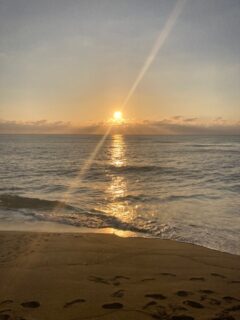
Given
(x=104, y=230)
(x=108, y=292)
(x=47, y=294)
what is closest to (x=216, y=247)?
(x=104, y=230)

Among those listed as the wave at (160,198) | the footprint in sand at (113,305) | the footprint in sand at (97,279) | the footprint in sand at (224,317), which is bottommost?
the wave at (160,198)

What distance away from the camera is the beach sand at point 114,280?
16.5 ft

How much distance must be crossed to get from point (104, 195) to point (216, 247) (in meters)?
9.62

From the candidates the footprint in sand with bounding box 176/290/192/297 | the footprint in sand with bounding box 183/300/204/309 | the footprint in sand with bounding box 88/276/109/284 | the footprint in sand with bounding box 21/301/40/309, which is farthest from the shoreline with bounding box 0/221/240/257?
the footprint in sand with bounding box 21/301/40/309

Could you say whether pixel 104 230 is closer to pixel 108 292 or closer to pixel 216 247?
pixel 216 247

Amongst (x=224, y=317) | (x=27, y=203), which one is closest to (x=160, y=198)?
(x=27, y=203)

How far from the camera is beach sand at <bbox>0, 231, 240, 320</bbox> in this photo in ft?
16.5

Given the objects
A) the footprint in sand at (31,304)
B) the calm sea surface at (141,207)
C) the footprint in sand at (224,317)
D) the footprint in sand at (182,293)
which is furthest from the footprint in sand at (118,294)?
the calm sea surface at (141,207)

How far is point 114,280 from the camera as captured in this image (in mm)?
6191

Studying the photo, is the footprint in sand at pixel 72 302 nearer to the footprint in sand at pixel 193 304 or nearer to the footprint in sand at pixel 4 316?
the footprint in sand at pixel 4 316

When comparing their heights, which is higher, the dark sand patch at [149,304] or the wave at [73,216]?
the dark sand patch at [149,304]

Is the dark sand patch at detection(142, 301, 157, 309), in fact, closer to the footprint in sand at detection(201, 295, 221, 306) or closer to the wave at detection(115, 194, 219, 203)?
A: the footprint in sand at detection(201, 295, 221, 306)

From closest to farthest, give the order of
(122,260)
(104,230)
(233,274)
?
(233,274) → (122,260) → (104,230)

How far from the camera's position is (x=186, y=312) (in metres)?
4.99
